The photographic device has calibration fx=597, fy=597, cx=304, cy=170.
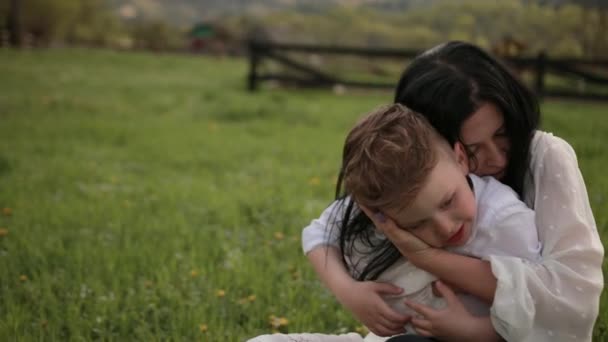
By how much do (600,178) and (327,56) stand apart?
39.4 feet

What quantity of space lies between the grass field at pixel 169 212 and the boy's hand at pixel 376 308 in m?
0.89

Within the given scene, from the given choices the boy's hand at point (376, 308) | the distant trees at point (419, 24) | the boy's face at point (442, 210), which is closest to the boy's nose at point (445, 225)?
the boy's face at point (442, 210)

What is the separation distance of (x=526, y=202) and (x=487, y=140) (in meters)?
0.25

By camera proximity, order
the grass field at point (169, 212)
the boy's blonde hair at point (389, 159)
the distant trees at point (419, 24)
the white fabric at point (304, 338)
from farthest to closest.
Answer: the distant trees at point (419, 24), the grass field at point (169, 212), the white fabric at point (304, 338), the boy's blonde hair at point (389, 159)

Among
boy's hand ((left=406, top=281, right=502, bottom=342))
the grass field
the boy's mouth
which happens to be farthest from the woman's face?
the grass field

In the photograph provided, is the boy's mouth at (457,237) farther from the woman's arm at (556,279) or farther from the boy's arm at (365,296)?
the boy's arm at (365,296)

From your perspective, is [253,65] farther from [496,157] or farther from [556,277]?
[556,277]

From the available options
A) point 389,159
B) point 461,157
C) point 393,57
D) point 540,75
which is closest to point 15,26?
point 393,57

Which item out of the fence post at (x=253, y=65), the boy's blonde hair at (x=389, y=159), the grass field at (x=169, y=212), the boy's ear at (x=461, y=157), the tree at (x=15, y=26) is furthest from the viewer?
the tree at (x=15, y=26)

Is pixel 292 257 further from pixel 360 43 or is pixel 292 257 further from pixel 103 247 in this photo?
pixel 360 43

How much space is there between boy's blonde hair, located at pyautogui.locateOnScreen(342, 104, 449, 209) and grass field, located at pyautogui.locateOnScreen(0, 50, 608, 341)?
1334mm

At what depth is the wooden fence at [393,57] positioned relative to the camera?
40.4 feet

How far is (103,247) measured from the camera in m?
3.78

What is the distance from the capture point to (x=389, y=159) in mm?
1610
